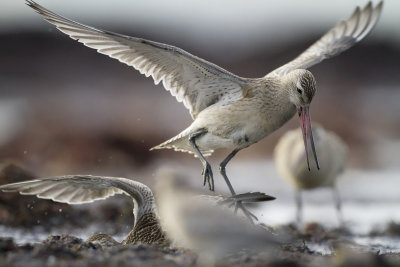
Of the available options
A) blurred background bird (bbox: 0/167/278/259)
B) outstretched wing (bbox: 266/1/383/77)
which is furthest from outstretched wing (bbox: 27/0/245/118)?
blurred background bird (bbox: 0/167/278/259)

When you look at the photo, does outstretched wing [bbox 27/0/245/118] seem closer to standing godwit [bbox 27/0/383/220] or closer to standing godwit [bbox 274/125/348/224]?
→ standing godwit [bbox 27/0/383/220]

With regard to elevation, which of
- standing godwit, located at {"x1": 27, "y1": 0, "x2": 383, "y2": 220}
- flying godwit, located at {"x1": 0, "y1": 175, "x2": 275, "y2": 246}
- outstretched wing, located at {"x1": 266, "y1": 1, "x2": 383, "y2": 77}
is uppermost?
outstretched wing, located at {"x1": 266, "y1": 1, "x2": 383, "y2": 77}

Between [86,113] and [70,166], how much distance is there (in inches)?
279

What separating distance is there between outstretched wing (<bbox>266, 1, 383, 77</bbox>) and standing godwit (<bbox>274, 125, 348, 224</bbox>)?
211 centimetres

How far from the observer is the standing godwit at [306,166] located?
32.8 ft

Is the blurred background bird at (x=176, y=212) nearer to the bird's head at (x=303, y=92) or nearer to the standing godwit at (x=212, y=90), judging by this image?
the standing godwit at (x=212, y=90)

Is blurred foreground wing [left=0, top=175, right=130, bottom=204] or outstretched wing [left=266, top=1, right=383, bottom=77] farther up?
outstretched wing [left=266, top=1, right=383, bottom=77]

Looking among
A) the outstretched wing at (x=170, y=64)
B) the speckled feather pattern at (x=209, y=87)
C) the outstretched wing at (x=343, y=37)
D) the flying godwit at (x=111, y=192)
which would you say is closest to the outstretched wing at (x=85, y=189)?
the flying godwit at (x=111, y=192)

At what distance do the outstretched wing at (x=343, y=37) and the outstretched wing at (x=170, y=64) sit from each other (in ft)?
3.68

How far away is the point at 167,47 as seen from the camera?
6.23 m

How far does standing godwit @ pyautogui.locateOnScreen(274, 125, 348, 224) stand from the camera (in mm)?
10000

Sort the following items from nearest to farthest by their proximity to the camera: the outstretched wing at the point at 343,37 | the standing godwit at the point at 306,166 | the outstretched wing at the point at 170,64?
the outstretched wing at the point at 170,64 < the outstretched wing at the point at 343,37 < the standing godwit at the point at 306,166

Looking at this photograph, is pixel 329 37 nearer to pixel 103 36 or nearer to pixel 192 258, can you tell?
pixel 103 36

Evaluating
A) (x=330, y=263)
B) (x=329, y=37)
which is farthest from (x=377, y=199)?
(x=330, y=263)
